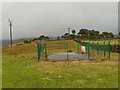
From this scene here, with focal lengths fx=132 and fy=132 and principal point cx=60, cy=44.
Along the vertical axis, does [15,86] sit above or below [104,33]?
below

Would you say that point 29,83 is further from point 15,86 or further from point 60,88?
point 60,88

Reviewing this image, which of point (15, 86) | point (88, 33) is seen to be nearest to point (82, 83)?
point (15, 86)

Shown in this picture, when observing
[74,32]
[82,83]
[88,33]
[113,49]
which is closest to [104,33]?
[88,33]

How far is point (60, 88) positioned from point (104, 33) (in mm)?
105888

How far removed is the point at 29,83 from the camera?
21.2 feet

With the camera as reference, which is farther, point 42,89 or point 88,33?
point 88,33

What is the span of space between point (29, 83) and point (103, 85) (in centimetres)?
352

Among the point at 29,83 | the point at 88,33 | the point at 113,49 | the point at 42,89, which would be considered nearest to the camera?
the point at 42,89

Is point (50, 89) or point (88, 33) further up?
point (88, 33)

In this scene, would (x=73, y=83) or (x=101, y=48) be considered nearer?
(x=73, y=83)

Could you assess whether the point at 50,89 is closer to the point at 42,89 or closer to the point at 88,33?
the point at 42,89

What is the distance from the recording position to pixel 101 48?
842 inches

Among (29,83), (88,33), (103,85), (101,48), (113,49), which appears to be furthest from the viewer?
(88,33)

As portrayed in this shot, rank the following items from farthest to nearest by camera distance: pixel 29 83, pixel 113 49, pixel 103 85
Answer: pixel 113 49 < pixel 29 83 < pixel 103 85
